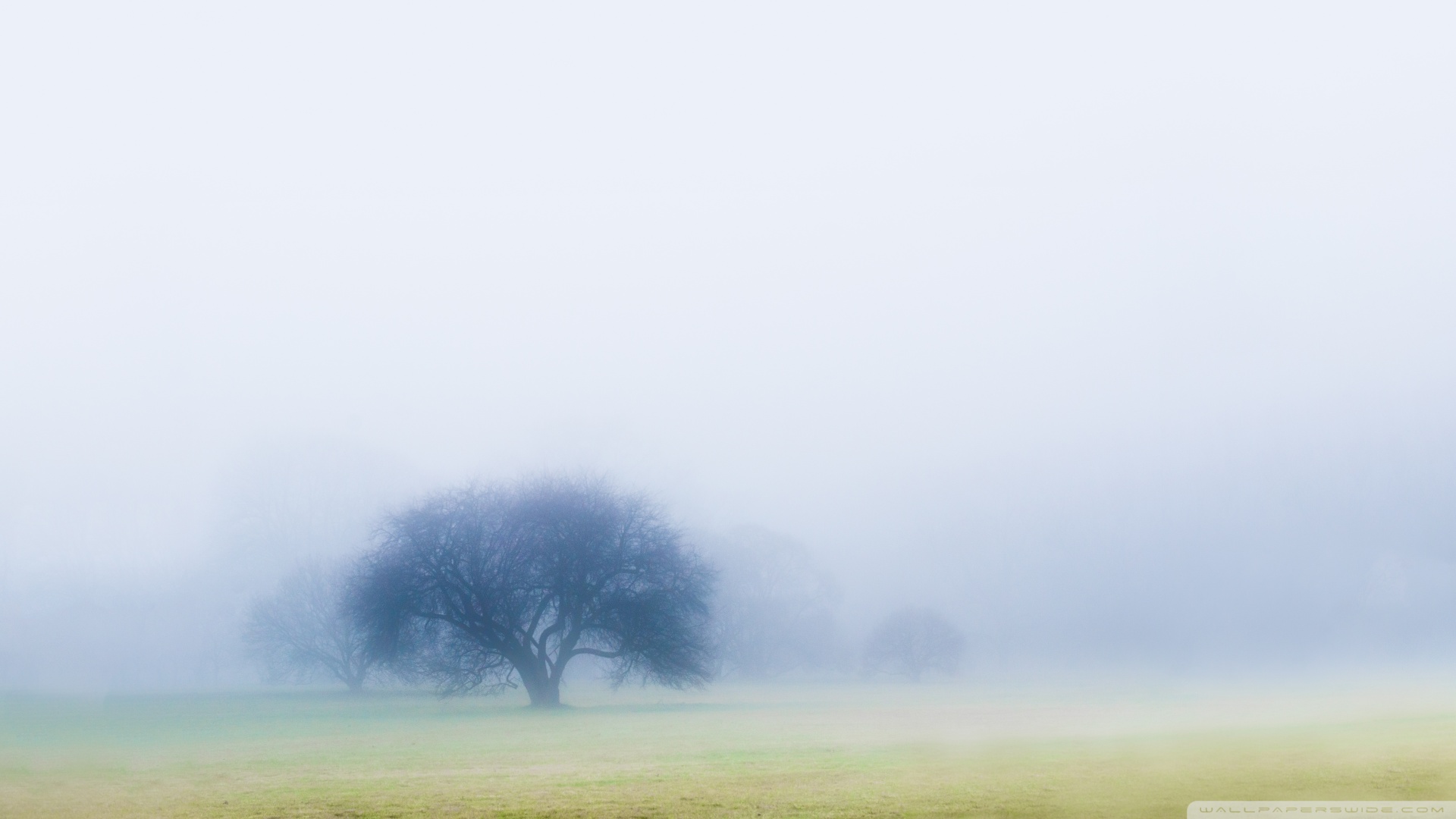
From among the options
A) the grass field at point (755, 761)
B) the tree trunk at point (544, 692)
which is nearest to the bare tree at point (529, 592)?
the tree trunk at point (544, 692)

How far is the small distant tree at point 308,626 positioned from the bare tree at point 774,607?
26972 millimetres

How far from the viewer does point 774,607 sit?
289ft

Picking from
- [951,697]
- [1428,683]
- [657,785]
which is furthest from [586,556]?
[1428,683]

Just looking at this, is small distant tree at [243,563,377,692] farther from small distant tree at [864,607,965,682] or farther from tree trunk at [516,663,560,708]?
small distant tree at [864,607,965,682]

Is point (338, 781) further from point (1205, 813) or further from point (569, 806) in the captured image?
point (1205, 813)

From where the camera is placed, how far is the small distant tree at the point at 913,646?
270 feet

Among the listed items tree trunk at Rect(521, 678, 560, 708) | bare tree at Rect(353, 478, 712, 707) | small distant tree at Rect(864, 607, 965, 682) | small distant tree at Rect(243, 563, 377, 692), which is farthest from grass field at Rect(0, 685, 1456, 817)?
small distant tree at Rect(864, 607, 965, 682)

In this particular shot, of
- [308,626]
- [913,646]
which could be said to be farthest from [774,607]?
[308,626]

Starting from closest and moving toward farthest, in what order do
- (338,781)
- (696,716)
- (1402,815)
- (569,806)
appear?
(1402,815), (569,806), (338,781), (696,716)

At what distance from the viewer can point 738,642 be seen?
8525 cm

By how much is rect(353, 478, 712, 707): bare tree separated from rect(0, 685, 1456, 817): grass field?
17.8 feet

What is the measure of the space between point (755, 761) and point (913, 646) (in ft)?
196

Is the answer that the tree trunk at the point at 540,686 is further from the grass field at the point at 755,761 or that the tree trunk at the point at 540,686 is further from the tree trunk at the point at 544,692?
the grass field at the point at 755,761

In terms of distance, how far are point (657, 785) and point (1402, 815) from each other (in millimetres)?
11777
